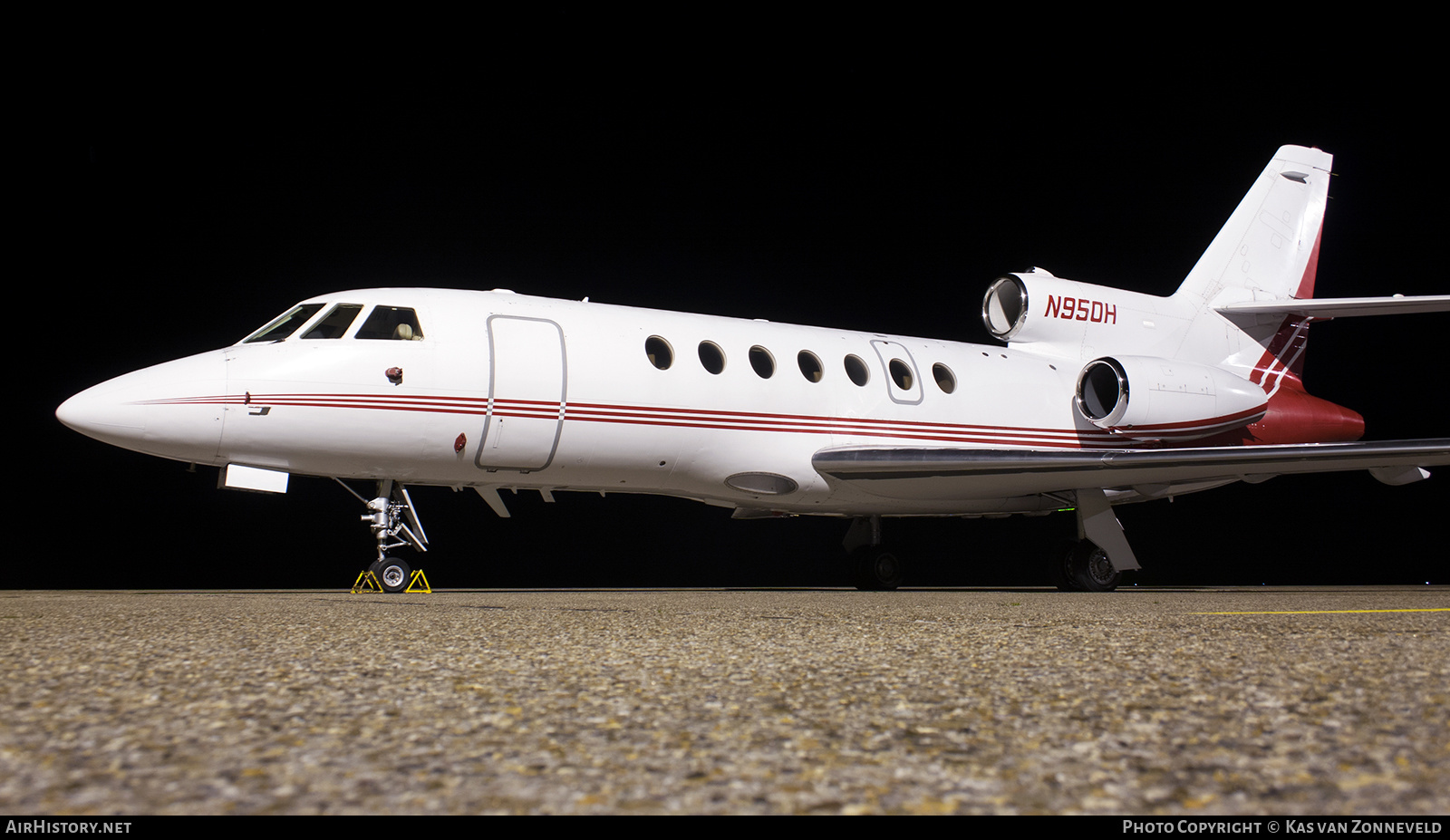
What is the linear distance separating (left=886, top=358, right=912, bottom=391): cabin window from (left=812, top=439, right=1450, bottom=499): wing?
782mm

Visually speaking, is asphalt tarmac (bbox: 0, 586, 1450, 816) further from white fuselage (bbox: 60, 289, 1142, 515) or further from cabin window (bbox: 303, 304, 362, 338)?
cabin window (bbox: 303, 304, 362, 338)

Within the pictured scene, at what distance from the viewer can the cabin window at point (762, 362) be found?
10039 mm

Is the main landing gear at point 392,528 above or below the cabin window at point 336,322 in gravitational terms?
below

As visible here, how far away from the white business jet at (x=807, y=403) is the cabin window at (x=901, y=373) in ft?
0.09

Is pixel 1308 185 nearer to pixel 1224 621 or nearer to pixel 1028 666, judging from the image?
pixel 1224 621

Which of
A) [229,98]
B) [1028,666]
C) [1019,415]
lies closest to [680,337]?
[1019,415]

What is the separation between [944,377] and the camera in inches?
452

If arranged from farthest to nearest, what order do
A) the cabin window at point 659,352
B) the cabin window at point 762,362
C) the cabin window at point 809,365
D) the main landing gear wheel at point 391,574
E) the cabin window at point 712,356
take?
the cabin window at point 809,365, the cabin window at point 762,362, the cabin window at point 712,356, the cabin window at point 659,352, the main landing gear wheel at point 391,574

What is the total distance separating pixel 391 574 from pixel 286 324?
2.32m

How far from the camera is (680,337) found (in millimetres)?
9688

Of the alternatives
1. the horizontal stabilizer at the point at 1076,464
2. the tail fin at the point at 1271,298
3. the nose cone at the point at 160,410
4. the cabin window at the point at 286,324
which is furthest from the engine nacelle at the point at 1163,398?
the nose cone at the point at 160,410

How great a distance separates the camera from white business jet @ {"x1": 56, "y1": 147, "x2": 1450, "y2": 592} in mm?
7996

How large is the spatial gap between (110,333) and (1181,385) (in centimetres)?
1355

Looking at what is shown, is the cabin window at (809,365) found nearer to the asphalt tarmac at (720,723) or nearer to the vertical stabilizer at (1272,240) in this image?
the vertical stabilizer at (1272,240)
